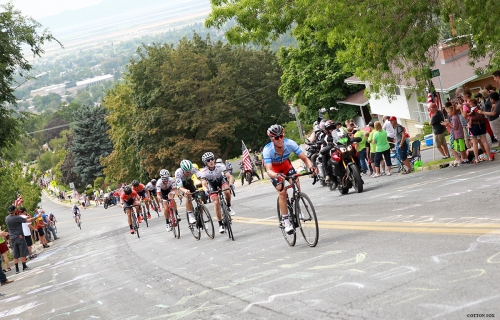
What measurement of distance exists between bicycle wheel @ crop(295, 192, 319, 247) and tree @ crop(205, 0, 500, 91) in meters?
9.27

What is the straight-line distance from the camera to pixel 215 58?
274 feet

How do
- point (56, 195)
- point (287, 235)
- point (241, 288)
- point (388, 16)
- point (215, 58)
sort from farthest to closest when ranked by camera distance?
point (56, 195), point (215, 58), point (388, 16), point (287, 235), point (241, 288)

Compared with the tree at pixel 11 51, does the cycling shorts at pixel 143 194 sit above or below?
below

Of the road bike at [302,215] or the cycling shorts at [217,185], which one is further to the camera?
the cycling shorts at [217,185]

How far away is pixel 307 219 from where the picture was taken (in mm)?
11586

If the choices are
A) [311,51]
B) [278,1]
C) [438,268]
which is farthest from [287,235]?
[311,51]

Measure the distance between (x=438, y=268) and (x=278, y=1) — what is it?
18.1 meters

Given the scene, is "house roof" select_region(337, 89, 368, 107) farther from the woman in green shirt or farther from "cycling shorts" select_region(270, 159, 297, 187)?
"cycling shorts" select_region(270, 159, 297, 187)

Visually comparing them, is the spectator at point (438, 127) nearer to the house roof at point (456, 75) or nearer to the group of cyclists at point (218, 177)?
the group of cyclists at point (218, 177)

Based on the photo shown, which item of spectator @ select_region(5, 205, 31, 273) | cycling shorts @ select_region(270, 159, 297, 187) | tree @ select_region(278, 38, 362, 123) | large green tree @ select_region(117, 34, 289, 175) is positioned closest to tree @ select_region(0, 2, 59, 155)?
spectator @ select_region(5, 205, 31, 273)

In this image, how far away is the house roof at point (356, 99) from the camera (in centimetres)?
5991

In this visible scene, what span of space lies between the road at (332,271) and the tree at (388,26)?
12.4 feet

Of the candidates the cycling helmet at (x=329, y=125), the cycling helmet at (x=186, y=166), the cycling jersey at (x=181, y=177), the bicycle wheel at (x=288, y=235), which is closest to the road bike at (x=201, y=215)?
the cycling jersey at (x=181, y=177)

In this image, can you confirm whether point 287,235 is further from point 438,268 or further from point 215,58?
point 215,58
